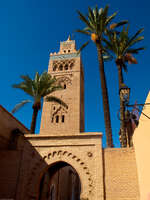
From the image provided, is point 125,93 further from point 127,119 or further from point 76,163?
point 76,163

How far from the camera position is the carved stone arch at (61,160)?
919 centimetres

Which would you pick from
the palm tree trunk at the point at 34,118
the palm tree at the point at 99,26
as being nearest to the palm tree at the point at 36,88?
the palm tree trunk at the point at 34,118

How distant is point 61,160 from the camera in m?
10.0

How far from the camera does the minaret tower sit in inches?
787

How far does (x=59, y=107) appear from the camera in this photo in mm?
21031

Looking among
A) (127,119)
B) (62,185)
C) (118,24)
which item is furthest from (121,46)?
(62,185)

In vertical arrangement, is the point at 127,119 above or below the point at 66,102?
below

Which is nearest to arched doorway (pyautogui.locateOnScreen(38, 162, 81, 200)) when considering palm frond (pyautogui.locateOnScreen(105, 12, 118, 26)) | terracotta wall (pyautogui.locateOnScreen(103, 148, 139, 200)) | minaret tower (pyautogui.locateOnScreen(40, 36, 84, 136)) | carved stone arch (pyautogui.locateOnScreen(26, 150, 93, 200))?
carved stone arch (pyautogui.locateOnScreen(26, 150, 93, 200))

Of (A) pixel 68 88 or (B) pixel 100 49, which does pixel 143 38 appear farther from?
(A) pixel 68 88

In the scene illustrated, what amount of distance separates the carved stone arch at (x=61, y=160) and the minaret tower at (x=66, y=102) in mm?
8425

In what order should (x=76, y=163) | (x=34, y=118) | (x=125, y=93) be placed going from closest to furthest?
(x=125, y=93), (x=76, y=163), (x=34, y=118)

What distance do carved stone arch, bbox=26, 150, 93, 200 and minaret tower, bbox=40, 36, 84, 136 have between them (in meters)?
8.43

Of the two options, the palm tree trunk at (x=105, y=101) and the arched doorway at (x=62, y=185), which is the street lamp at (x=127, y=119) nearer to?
the palm tree trunk at (x=105, y=101)

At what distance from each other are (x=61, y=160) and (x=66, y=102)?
37.6 ft
